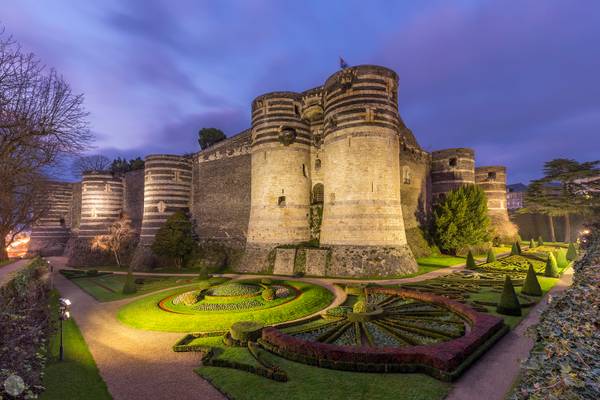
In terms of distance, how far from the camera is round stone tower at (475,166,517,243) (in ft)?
136

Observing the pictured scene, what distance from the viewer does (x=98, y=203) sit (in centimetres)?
4238

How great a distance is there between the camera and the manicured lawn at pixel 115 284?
888 inches

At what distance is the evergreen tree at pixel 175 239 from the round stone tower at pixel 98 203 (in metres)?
13.0

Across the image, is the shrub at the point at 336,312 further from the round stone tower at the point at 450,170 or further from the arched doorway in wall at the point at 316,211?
the round stone tower at the point at 450,170

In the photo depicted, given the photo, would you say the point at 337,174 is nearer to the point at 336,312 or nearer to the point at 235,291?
the point at 235,291

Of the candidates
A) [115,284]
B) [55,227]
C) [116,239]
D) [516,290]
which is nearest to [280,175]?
[115,284]

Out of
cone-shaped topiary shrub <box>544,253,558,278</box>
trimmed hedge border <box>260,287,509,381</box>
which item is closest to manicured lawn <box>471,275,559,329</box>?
cone-shaped topiary shrub <box>544,253,558,278</box>

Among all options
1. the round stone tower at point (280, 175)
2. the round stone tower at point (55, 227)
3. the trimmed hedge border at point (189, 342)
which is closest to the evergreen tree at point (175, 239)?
the round stone tower at point (280, 175)

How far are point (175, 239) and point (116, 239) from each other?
10062mm

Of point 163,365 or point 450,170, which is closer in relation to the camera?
point 163,365

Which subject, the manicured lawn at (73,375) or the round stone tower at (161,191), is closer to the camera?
the manicured lawn at (73,375)

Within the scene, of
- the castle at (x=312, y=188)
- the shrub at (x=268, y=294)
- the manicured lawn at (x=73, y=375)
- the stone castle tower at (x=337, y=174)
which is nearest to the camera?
the manicured lawn at (x=73, y=375)

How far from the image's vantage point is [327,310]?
50.8 ft

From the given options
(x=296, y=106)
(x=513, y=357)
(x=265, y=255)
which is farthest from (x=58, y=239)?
(x=513, y=357)
